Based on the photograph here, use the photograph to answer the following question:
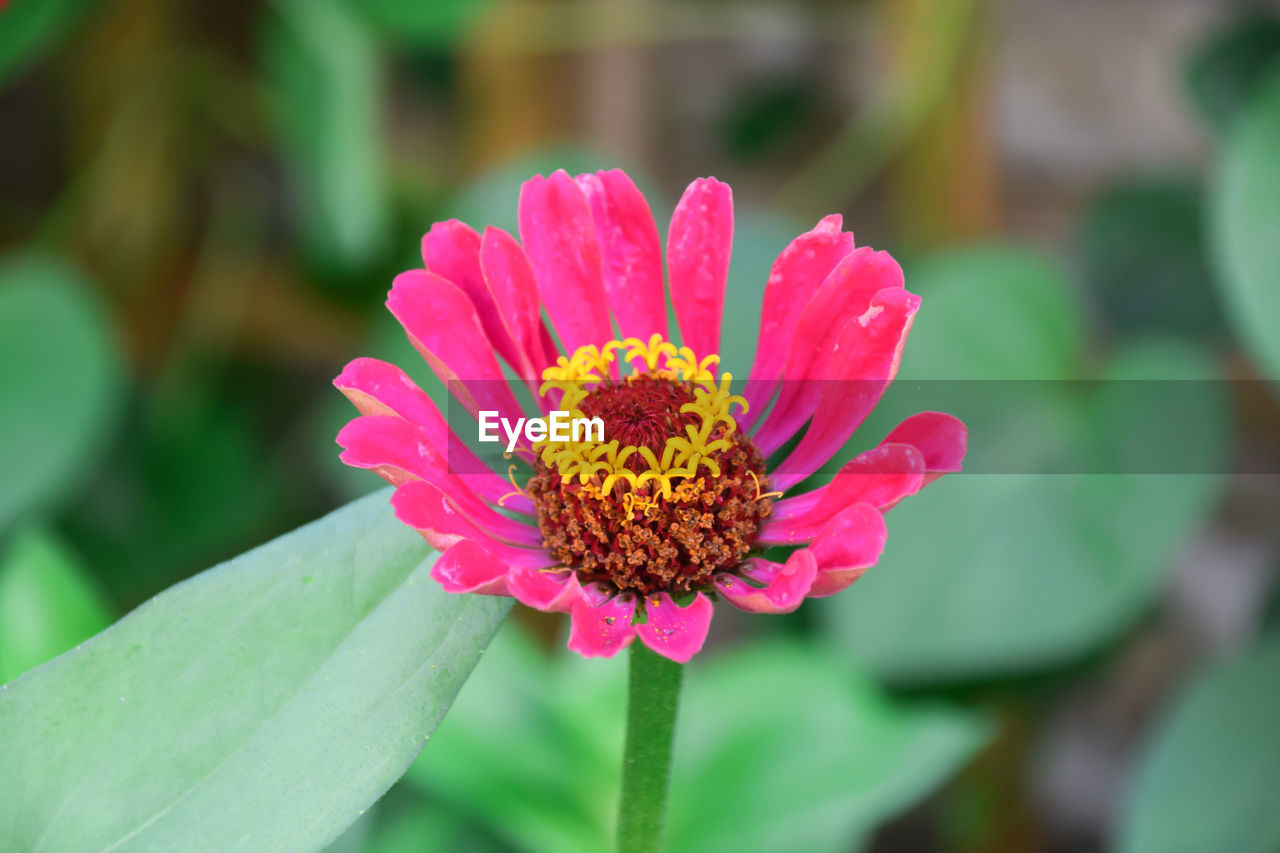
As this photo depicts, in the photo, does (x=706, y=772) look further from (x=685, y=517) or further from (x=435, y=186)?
(x=435, y=186)

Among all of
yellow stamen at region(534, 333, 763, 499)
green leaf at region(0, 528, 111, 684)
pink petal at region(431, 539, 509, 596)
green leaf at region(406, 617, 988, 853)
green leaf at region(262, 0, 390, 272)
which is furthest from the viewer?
green leaf at region(262, 0, 390, 272)

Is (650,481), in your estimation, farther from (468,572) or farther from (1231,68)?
(1231,68)

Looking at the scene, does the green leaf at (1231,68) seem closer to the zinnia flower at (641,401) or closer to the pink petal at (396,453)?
the zinnia flower at (641,401)

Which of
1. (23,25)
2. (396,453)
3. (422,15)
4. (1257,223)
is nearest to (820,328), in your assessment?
(396,453)

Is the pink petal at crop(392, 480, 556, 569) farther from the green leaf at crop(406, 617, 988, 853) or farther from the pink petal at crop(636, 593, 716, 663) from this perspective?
the green leaf at crop(406, 617, 988, 853)

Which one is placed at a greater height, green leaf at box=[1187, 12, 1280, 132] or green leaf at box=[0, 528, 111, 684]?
green leaf at box=[1187, 12, 1280, 132]

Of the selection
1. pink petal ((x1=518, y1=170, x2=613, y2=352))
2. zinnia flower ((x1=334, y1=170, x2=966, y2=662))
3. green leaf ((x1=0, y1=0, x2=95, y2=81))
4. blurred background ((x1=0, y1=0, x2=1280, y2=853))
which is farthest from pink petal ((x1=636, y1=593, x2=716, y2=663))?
green leaf ((x1=0, y1=0, x2=95, y2=81))

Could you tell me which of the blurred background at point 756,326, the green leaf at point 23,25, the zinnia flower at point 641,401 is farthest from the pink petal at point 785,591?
the green leaf at point 23,25
